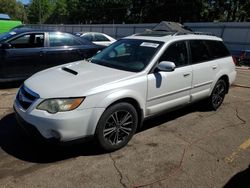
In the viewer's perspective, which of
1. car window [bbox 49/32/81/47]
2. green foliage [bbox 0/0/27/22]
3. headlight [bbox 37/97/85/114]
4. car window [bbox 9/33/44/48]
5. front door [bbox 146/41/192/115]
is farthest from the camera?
green foliage [bbox 0/0/27/22]

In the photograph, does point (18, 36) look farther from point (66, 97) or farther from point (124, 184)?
point (124, 184)

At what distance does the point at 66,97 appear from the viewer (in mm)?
3512

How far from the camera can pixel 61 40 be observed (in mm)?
7863

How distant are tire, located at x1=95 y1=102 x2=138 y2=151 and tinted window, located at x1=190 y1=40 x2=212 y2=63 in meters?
1.82

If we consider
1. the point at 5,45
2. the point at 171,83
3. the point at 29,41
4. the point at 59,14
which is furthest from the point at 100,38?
the point at 59,14

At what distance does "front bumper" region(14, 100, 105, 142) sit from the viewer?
343 cm

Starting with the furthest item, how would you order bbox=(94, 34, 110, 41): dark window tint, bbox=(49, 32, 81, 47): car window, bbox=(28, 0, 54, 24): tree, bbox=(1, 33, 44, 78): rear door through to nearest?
bbox=(28, 0, 54, 24): tree, bbox=(94, 34, 110, 41): dark window tint, bbox=(49, 32, 81, 47): car window, bbox=(1, 33, 44, 78): rear door

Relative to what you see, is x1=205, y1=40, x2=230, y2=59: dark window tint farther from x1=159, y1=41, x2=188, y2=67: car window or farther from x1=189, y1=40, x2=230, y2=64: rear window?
x1=159, y1=41, x2=188, y2=67: car window

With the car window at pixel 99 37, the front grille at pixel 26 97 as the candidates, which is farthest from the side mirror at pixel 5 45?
the car window at pixel 99 37

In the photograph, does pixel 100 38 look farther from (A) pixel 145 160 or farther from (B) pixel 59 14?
(B) pixel 59 14

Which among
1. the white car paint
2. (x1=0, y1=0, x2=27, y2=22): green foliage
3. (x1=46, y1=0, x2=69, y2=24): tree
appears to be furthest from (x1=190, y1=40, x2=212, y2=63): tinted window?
(x1=46, y1=0, x2=69, y2=24): tree

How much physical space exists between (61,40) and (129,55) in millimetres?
3732

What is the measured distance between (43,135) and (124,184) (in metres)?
1.15

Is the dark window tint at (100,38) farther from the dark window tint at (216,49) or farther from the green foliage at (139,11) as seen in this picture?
the green foliage at (139,11)
